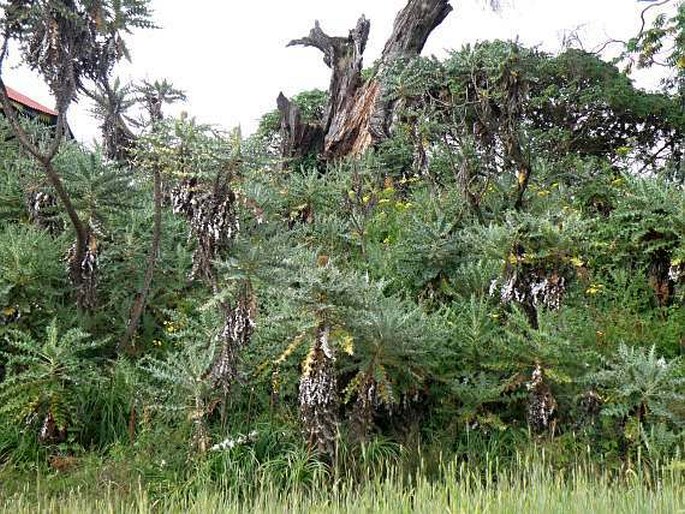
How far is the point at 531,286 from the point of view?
495cm

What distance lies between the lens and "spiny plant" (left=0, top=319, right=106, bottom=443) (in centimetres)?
464

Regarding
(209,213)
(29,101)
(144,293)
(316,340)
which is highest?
(29,101)

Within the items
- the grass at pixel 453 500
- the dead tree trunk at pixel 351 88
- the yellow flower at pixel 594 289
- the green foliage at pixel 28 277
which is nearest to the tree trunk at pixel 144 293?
the green foliage at pixel 28 277

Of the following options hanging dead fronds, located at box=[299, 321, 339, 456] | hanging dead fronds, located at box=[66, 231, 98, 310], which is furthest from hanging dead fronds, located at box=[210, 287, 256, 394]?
hanging dead fronds, located at box=[66, 231, 98, 310]

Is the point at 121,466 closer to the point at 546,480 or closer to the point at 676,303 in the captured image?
the point at 546,480

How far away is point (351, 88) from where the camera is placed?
1314 centimetres

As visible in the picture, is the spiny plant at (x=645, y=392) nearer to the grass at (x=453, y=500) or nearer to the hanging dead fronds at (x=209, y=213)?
the grass at (x=453, y=500)

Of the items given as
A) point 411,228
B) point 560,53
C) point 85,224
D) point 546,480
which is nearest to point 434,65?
point 411,228

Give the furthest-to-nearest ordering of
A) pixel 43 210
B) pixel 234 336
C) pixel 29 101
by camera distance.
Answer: pixel 29 101 → pixel 43 210 → pixel 234 336

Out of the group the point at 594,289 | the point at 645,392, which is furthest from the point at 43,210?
the point at 645,392

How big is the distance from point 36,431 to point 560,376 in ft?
10.3

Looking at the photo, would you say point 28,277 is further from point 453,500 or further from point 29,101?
point 29,101

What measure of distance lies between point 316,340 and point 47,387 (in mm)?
1693

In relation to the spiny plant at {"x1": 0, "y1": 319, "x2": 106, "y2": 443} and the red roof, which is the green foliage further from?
the red roof
